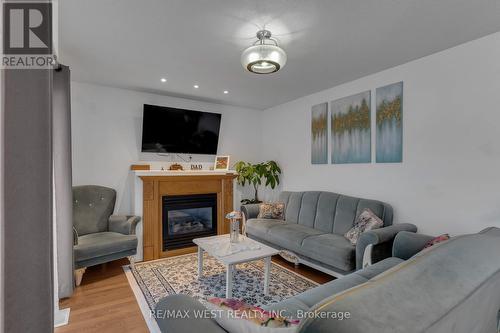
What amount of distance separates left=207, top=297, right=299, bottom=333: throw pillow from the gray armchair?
2505 mm

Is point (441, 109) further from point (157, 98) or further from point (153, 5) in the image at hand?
point (157, 98)

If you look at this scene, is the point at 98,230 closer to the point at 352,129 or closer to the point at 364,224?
the point at 364,224

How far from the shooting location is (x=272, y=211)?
13.8ft

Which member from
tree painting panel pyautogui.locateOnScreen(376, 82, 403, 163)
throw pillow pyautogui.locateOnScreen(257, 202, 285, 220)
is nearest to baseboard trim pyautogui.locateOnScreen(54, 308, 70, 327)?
throw pillow pyautogui.locateOnScreen(257, 202, 285, 220)

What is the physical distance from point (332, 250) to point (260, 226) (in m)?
1.28

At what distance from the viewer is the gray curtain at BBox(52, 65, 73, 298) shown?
8.19ft

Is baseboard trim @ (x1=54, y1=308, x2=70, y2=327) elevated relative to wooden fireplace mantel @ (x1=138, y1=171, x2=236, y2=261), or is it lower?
lower

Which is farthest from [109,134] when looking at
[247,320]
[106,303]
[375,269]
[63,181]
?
[375,269]

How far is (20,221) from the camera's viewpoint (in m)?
0.68

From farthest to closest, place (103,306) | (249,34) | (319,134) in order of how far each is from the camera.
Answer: (319,134) → (103,306) → (249,34)

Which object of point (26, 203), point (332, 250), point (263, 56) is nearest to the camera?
point (26, 203)

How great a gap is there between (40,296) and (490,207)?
330 cm

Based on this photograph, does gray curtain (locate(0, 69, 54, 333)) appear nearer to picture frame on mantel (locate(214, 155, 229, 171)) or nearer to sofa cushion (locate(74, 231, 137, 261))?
sofa cushion (locate(74, 231, 137, 261))
